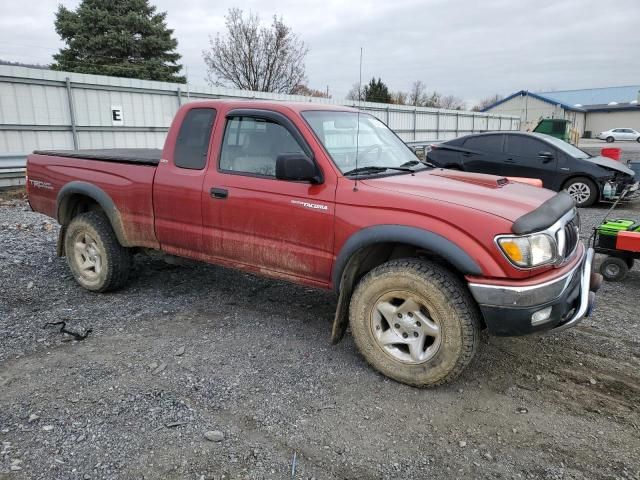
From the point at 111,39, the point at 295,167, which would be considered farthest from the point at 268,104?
the point at 111,39

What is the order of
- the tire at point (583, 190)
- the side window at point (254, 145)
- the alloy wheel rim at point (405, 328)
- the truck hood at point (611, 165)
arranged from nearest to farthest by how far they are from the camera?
the alloy wheel rim at point (405, 328) → the side window at point (254, 145) → the truck hood at point (611, 165) → the tire at point (583, 190)

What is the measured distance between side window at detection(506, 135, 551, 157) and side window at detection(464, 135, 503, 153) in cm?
21

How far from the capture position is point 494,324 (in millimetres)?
2975

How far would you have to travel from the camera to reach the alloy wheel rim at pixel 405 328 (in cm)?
321

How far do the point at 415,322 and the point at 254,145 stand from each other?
1.90 metres

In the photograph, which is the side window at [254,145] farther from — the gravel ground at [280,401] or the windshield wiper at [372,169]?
the gravel ground at [280,401]

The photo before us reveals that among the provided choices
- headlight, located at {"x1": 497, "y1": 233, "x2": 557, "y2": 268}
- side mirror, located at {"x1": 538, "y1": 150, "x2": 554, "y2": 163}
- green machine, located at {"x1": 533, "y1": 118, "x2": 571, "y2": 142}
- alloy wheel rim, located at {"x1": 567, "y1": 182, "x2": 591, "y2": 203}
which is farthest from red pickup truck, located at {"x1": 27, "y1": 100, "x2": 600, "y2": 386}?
green machine, located at {"x1": 533, "y1": 118, "x2": 571, "y2": 142}

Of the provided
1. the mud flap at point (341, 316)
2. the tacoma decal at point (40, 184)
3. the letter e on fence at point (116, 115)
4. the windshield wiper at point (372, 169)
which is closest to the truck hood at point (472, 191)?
the windshield wiper at point (372, 169)

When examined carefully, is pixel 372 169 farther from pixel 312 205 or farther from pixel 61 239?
pixel 61 239

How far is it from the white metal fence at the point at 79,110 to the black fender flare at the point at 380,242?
9879mm

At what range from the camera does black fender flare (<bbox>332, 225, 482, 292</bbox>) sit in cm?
297

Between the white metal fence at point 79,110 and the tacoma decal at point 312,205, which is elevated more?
the white metal fence at point 79,110

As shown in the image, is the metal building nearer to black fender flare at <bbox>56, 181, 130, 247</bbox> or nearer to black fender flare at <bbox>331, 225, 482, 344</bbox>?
black fender flare at <bbox>56, 181, 130, 247</bbox>

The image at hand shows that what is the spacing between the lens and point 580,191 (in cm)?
992
